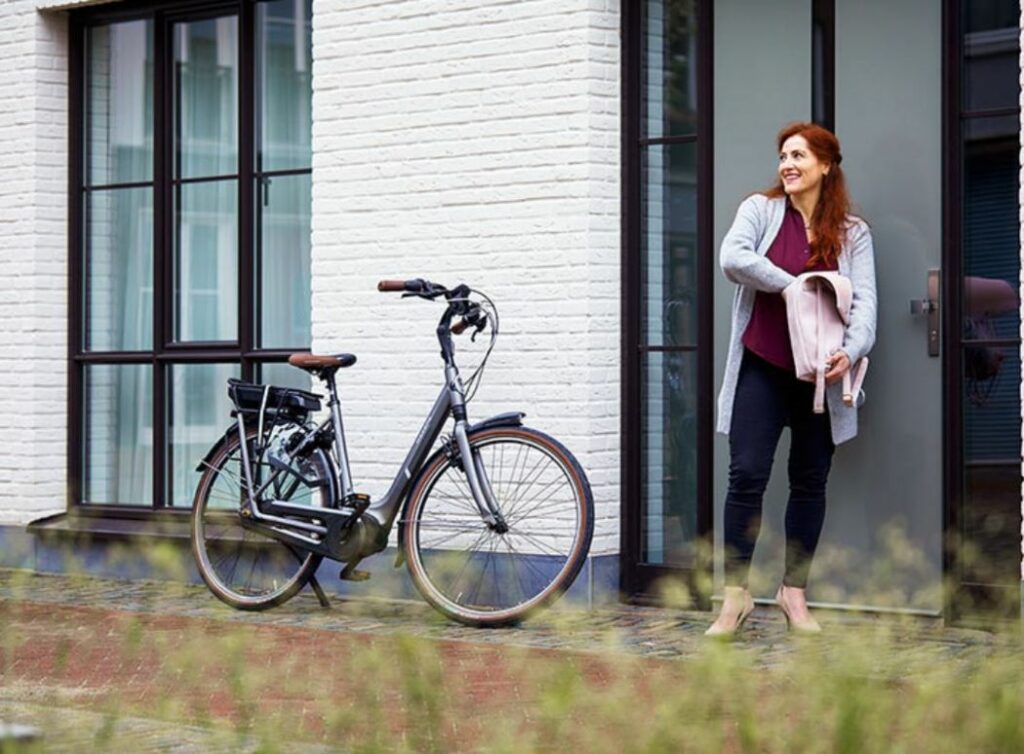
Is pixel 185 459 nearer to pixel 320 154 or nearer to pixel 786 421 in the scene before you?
pixel 320 154

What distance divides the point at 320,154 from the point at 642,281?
1.69 m

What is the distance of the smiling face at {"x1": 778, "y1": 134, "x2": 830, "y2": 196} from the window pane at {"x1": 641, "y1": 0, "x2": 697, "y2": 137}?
90 centimetres

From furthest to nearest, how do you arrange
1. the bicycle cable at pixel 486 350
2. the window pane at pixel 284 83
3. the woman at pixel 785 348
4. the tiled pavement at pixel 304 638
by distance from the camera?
the window pane at pixel 284 83, the bicycle cable at pixel 486 350, the woman at pixel 785 348, the tiled pavement at pixel 304 638

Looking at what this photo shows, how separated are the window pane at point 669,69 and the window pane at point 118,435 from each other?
3.15m

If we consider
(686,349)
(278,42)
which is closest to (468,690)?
(686,349)

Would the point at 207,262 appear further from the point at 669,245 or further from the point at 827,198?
the point at 827,198

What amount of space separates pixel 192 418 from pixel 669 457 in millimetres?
2760

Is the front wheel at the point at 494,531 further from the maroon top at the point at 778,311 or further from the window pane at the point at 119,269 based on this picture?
the window pane at the point at 119,269

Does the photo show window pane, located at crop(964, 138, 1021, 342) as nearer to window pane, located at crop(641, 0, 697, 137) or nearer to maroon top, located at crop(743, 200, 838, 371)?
maroon top, located at crop(743, 200, 838, 371)

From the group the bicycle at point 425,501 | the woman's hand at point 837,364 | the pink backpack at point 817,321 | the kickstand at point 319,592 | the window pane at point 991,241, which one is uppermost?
the window pane at point 991,241

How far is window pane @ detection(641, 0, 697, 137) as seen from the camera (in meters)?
7.52

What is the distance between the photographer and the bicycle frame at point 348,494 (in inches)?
→ 278

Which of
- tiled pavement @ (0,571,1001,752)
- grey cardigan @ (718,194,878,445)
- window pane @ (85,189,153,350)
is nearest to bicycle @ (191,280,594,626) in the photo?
tiled pavement @ (0,571,1001,752)

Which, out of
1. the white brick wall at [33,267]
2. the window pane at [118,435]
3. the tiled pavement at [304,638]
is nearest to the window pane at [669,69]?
the tiled pavement at [304,638]
